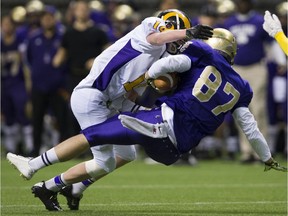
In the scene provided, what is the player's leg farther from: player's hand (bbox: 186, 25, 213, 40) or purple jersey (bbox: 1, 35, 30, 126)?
purple jersey (bbox: 1, 35, 30, 126)

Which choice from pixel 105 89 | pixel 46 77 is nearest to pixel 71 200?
pixel 105 89

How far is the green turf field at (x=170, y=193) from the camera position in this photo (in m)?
7.38

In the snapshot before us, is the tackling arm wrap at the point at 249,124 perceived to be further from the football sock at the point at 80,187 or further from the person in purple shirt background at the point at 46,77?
the person in purple shirt background at the point at 46,77

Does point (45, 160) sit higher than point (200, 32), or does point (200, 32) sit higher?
point (200, 32)

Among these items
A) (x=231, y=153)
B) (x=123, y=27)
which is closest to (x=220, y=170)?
(x=231, y=153)

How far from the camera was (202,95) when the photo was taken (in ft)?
22.4

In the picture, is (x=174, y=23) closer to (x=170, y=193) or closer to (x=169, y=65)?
(x=169, y=65)

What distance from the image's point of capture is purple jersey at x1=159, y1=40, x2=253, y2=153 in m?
6.82

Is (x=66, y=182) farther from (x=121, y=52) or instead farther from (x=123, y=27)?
(x=123, y=27)

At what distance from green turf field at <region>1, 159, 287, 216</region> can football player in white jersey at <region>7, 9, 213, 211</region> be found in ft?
1.08

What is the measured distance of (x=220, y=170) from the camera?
11.9 meters

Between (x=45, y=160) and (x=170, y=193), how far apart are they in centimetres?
210

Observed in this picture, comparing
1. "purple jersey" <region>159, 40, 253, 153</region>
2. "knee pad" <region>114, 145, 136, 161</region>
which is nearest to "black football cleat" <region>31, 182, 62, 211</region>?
"knee pad" <region>114, 145, 136, 161</region>

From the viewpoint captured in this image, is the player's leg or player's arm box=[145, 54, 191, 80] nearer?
player's arm box=[145, 54, 191, 80]
